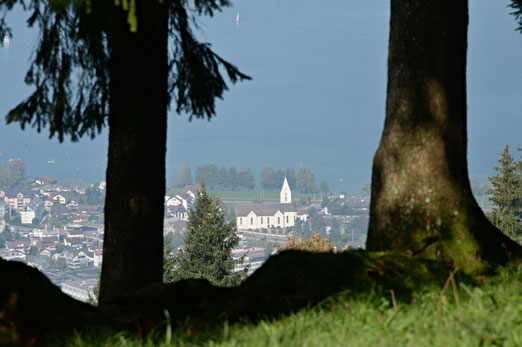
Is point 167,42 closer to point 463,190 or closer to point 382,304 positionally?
point 463,190

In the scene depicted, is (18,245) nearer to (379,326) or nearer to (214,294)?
(214,294)

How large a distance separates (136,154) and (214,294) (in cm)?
162

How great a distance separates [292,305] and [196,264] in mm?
44797

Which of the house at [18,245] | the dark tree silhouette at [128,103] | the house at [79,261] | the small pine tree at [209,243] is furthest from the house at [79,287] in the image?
the dark tree silhouette at [128,103]

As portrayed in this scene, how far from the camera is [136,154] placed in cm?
525

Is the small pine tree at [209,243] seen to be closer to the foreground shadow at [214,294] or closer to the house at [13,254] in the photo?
the foreground shadow at [214,294]

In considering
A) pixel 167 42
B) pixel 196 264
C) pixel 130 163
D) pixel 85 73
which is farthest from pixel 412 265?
pixel 196 264

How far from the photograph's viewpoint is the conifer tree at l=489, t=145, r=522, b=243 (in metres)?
42.2

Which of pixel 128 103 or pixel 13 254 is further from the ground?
pixel 128 103

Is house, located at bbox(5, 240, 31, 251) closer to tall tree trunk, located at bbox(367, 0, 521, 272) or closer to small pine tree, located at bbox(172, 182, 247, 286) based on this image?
small pine tree, located at bbox(172, 182, 247, 286)

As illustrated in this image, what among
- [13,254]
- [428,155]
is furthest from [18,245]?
[428,155]

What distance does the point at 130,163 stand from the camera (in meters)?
5.23

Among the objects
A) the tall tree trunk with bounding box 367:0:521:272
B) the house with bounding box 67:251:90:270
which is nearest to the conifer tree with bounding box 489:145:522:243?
the tall tree trunk with bounding box 367:0:521:272

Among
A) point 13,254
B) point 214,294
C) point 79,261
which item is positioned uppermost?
point 214,294
